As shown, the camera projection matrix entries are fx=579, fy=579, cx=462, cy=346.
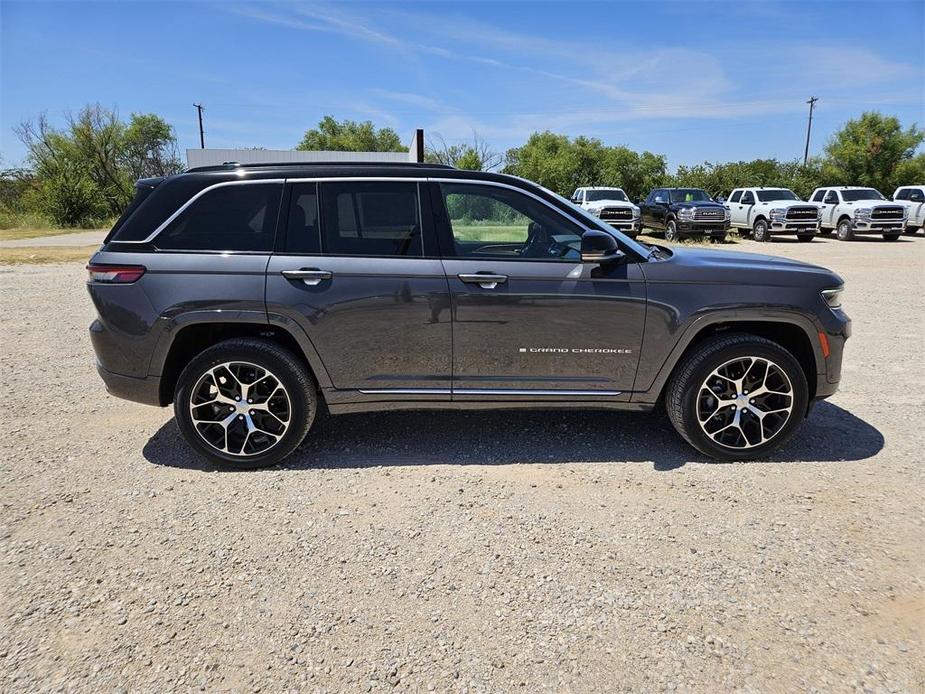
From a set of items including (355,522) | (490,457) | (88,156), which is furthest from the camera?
(88,156)

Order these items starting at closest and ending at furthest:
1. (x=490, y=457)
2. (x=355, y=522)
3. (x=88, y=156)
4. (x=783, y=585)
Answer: (x=783, y=585) → (x=355, y=522) → (x=490, y=457) → (x=88, y=156)

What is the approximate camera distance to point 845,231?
23.9 meters

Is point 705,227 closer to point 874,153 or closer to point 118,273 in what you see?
point 118,273

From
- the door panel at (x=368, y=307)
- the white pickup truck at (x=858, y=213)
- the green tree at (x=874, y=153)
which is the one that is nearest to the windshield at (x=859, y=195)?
the white pickup truck at (x=858, y=213)

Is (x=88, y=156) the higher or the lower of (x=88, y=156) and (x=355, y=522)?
the higher

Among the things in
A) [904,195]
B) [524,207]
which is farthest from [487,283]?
[904,195]

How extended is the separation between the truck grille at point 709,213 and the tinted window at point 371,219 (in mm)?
20075

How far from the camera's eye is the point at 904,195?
25.7 meters

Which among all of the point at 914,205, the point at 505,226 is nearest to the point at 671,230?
the point at 914,205

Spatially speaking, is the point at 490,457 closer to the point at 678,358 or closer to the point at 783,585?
the point at 678,358

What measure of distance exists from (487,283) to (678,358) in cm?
130

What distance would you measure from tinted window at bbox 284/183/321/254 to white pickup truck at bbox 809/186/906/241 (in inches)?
1014

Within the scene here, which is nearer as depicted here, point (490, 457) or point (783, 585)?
point (783, 585)

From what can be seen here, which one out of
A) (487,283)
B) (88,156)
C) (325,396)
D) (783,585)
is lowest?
(783,585)
